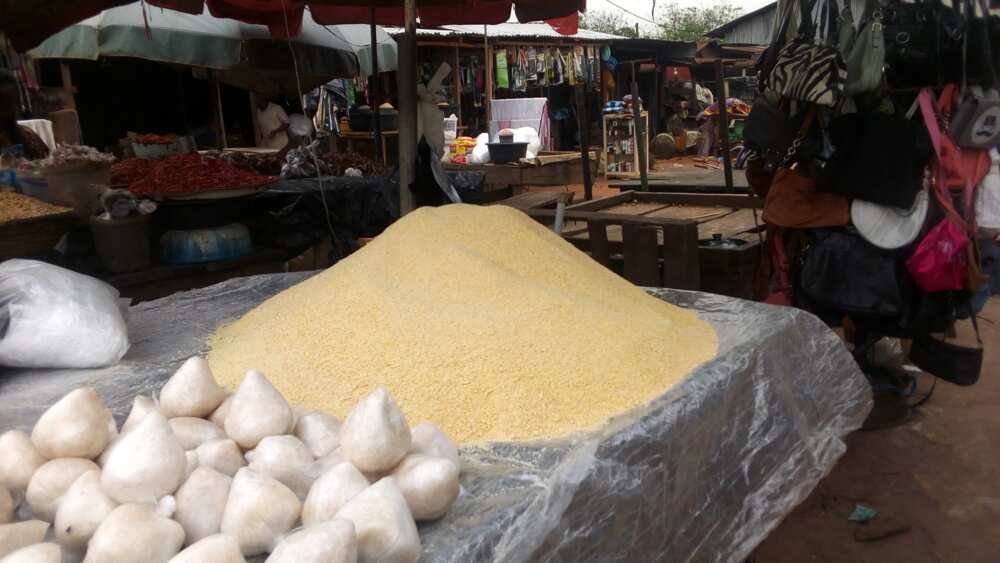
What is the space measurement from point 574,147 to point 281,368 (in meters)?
10.3

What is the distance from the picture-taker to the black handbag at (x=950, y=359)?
8.16ft

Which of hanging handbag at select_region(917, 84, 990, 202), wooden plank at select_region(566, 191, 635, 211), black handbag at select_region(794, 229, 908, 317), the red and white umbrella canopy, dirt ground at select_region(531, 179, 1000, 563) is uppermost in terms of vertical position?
the red and white umbrella canopy

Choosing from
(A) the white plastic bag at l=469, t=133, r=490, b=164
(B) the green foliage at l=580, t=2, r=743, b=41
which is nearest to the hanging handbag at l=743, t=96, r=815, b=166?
(A) the white plastic bag at l=469, t=133, r=490, b=164

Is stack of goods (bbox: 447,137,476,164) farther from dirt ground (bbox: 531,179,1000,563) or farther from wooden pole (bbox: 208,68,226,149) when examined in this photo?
dirt ground (bbox: 531,179,1000,563)

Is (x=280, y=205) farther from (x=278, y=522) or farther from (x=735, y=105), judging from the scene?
(x=735, y=105)

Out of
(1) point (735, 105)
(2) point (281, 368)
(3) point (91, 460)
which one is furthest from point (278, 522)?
(1) point (735, 105)

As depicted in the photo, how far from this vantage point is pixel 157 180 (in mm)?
Answer: 3164

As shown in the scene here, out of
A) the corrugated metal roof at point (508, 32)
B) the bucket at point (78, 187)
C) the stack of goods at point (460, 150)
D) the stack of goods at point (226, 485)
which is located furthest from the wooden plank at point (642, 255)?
the corrugated metal roof at point (508, 32)

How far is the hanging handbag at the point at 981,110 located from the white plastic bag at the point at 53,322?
2.57m

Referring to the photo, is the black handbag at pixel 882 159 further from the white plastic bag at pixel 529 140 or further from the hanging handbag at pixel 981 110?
the white plastic bag at pixel 529 140

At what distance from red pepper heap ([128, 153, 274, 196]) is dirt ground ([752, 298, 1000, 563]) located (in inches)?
104

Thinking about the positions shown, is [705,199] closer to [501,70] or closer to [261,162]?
[261,162]

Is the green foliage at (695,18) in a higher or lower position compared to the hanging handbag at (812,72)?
higher

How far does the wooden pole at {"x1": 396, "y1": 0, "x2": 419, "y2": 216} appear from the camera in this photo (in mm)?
3023
